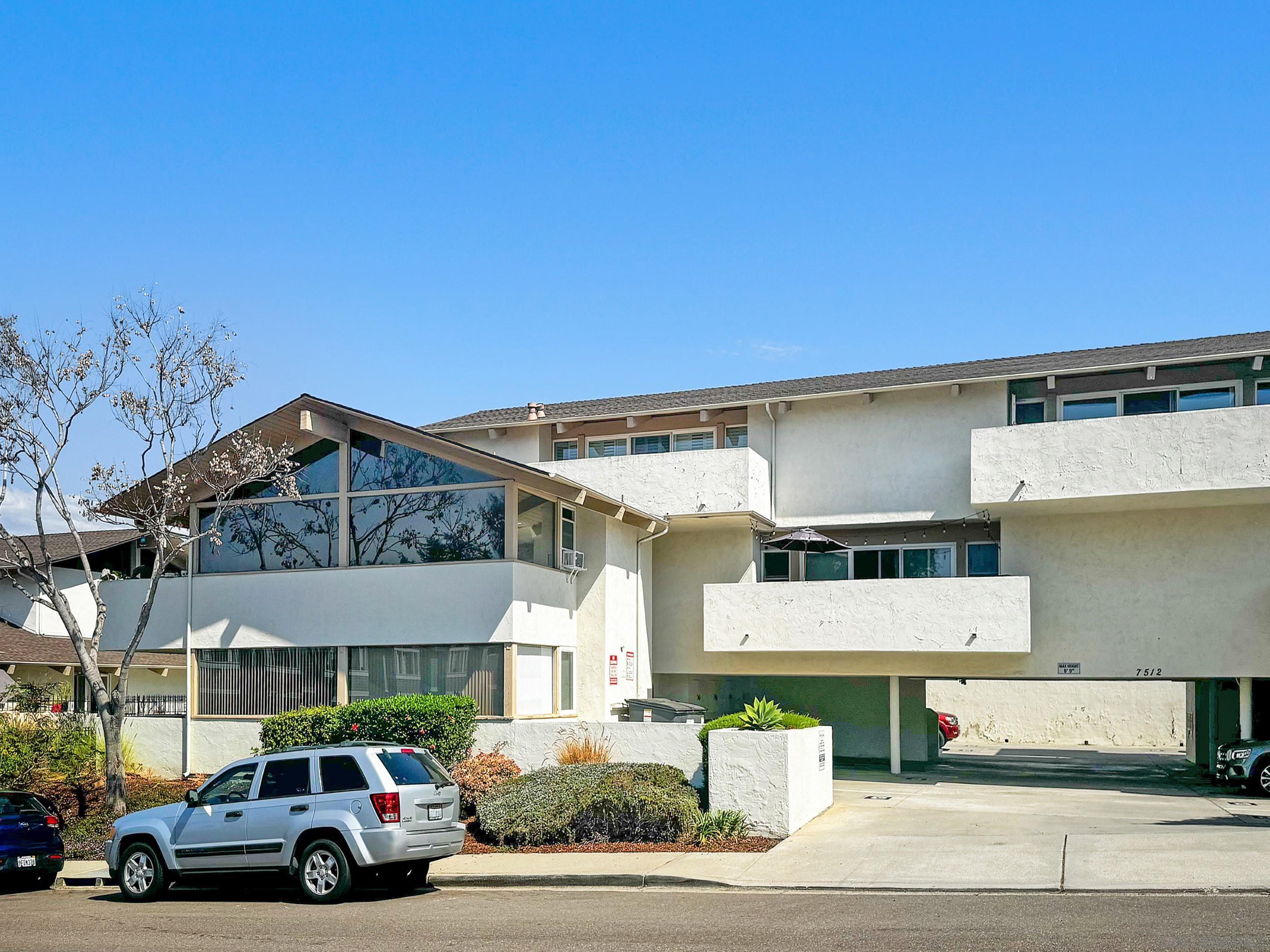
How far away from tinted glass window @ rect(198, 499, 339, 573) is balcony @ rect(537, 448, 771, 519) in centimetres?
548

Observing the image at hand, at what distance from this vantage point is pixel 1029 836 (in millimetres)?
17203

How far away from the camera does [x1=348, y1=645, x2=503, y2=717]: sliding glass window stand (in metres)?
22.5

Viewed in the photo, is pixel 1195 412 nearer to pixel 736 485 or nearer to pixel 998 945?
pixel 736 485

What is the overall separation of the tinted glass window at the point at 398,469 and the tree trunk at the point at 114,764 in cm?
592

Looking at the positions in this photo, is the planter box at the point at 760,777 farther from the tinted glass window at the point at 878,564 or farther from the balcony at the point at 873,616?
the tinted glass window at the point at 878,564

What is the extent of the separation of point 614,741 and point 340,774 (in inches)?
265

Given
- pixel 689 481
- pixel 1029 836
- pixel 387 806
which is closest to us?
pixel 387 806

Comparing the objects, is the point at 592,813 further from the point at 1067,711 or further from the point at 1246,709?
the point at 1067,711

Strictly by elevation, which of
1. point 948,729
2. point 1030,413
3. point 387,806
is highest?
point 1030,413

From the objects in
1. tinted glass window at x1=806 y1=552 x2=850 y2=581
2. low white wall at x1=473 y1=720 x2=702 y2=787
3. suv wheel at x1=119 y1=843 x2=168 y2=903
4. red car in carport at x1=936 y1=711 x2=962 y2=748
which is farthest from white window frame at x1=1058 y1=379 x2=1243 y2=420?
suv wheel at x1=119 y1=843 x2=168 y2=903

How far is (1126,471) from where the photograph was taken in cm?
2383

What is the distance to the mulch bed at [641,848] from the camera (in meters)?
16.6

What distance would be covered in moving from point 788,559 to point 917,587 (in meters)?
3.88

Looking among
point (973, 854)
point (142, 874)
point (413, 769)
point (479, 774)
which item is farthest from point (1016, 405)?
point (142, 874)
